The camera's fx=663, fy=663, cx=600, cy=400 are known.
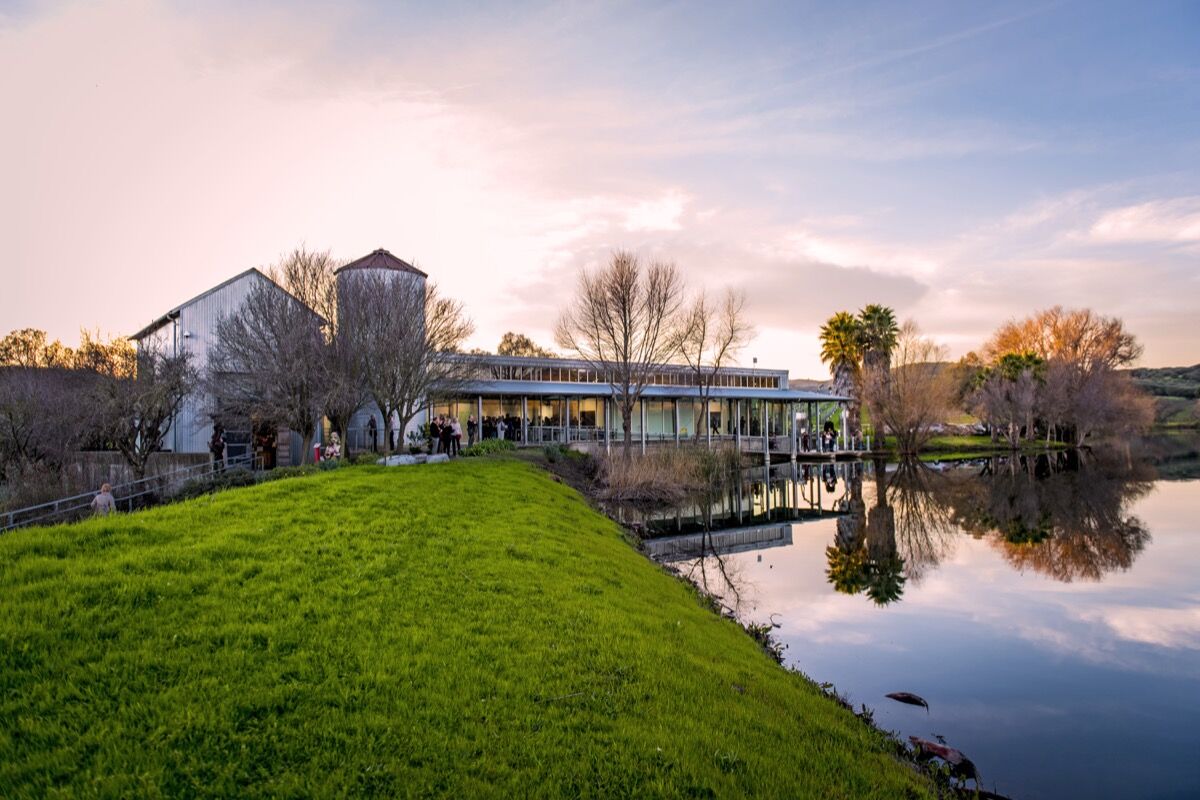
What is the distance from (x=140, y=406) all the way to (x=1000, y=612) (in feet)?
77.1

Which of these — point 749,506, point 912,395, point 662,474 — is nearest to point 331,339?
point 662,474

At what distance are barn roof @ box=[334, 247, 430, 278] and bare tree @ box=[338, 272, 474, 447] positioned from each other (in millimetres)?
5602

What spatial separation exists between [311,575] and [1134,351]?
8259 cm

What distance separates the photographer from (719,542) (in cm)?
1964

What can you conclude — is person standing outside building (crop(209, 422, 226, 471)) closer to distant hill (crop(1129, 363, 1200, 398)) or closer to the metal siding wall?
the metal siding wall

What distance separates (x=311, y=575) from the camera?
7.25 meters

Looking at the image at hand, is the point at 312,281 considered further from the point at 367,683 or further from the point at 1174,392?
the point at 1174,392

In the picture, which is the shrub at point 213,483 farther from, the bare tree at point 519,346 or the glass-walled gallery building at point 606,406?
the bare tree at point 519,346

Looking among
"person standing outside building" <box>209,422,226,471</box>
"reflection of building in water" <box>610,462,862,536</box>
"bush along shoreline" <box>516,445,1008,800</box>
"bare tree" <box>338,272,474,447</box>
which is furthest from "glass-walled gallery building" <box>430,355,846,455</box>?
"person standing outside building" <box>209,422,226,471</box>

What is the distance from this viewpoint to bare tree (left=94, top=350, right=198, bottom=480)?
66.2ft

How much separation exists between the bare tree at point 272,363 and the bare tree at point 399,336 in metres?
1.49

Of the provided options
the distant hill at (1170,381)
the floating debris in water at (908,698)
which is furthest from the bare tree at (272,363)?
the distant hill at (1170,381)

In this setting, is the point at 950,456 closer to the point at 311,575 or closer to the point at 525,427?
the point at 525,427

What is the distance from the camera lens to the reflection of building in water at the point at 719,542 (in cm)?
1765
